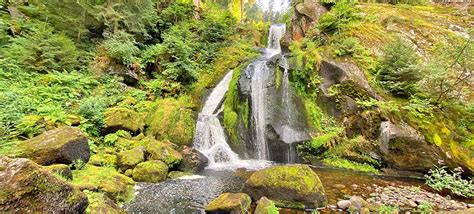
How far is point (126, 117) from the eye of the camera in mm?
9102

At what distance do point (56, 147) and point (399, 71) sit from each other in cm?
1131

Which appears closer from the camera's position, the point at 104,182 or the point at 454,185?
the point at 104,182

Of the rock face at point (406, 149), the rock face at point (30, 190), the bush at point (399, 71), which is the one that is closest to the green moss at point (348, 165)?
the rock face at point (406, 149)

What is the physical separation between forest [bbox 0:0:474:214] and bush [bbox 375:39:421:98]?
0.18 feet

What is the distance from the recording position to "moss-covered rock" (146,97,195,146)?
973 centimetres

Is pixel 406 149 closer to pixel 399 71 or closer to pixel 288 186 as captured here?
pixel 399 71

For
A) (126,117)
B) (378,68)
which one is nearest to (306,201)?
(126,117)

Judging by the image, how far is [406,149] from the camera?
8555mm

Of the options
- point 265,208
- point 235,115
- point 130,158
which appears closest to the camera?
point 265,208

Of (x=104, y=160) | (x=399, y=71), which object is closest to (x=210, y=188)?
(x=104, y=160)

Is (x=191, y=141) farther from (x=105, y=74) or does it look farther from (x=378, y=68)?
(x=378, y=68)

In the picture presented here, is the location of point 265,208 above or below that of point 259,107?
below

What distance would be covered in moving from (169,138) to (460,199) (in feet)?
30.0

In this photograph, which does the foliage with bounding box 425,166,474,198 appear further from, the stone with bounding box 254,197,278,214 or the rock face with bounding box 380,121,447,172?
the stone with bounding box 254,197,278,214
